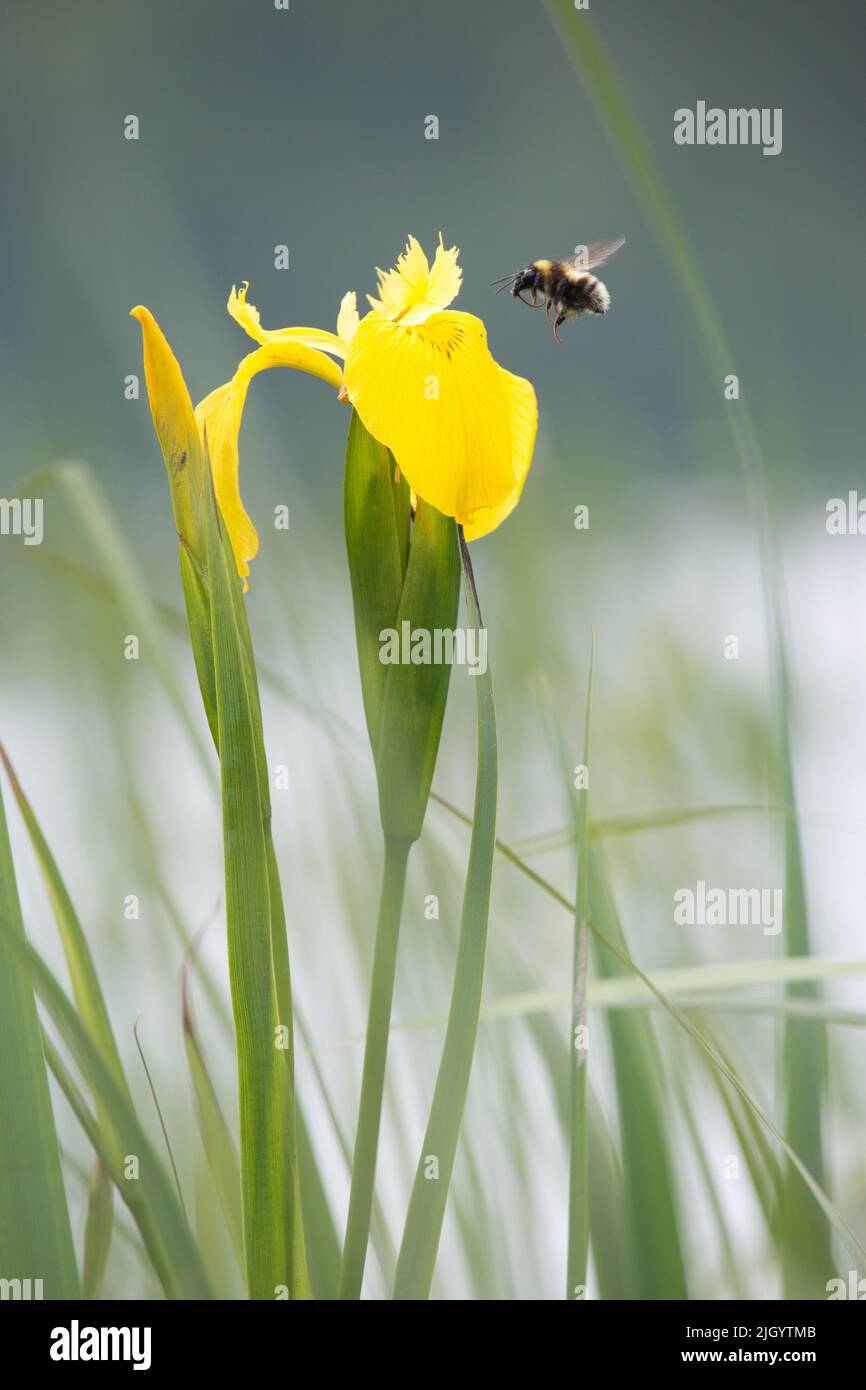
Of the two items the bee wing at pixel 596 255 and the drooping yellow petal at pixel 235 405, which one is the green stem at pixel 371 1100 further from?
the bee wing at pixel 596 255

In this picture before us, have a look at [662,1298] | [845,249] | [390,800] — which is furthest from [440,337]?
[845,249]

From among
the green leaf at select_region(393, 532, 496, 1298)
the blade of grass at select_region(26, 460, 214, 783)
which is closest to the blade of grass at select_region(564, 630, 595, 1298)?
the green leaf at select_region(393, 532, 496, 1298)

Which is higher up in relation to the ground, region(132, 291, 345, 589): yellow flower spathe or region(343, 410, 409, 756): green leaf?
region(132, 291, 345, 589): yellow flower spathe

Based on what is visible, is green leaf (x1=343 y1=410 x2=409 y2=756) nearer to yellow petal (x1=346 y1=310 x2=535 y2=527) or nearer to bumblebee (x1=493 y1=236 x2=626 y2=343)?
yellow petal (x1=346 y1=310 x2=535 y2=527)

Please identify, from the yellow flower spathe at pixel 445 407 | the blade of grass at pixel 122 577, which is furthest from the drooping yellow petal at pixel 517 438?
the blade of grass at pixel 122 577
